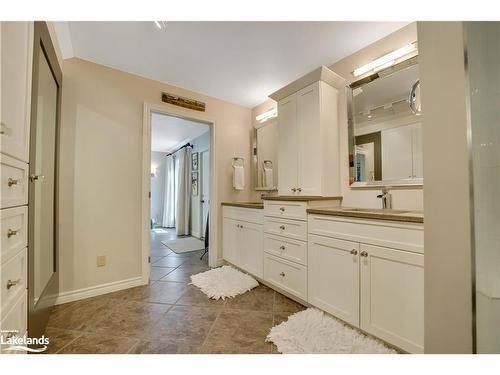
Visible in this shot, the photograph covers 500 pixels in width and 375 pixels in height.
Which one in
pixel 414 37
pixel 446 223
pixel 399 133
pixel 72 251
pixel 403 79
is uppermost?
pixel 414 37

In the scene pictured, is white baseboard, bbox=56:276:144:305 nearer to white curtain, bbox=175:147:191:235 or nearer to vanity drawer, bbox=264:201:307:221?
vanity drawer, bbox=264:201:307:221

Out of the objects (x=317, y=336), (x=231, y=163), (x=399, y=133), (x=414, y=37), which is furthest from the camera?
(x=231, y=163)

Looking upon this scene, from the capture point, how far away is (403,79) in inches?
65.0

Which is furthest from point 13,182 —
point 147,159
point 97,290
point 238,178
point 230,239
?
point 238,178

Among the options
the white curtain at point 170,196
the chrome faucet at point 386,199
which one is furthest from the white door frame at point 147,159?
the white curtain at point 170,196

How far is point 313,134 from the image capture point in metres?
1.96

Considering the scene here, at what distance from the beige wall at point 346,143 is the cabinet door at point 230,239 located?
1365 millimetres

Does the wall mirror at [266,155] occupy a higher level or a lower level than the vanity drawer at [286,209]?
higher

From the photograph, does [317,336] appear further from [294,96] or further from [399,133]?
[294,96]

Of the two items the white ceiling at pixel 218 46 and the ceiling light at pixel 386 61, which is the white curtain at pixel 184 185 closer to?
the white ceiling at pixel 218 46

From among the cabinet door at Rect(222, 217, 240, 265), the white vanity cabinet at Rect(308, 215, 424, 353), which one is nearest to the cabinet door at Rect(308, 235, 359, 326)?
the white vanity cabinet at Rect(308, 215, 424, 353)

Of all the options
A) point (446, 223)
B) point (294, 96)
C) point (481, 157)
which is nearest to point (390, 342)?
point (446, 223)

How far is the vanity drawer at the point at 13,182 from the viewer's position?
0.75m

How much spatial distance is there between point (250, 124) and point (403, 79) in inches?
79.2
